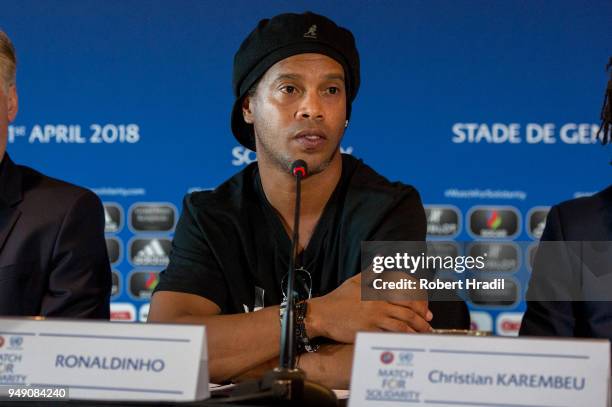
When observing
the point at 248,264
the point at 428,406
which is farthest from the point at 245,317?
the point at 428,406

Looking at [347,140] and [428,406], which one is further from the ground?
[347,140]

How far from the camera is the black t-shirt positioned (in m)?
1.96

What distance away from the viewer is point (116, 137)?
3.15 meters

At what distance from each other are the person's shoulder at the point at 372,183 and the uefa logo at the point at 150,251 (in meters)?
1.21

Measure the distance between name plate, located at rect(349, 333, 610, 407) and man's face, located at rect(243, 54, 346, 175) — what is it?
84 centimetres

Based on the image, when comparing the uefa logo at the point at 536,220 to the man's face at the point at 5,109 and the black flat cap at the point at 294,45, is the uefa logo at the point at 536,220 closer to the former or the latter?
the black flat cap at the point at 294,45

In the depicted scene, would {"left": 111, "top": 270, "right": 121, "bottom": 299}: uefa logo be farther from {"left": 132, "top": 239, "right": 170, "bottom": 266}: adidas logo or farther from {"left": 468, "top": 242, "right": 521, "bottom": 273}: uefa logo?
{"left": 468, "top": 242, "right": 521, "bottom": 273}: uefa logo

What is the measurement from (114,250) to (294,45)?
4.95 ft

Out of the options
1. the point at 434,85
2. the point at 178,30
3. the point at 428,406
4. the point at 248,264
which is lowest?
the point at 428,406

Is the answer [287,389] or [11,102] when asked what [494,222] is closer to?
[11,102]

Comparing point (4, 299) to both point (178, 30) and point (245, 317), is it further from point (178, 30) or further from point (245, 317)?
point (178, 30)

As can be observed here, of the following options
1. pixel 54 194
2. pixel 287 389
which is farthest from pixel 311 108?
pixel 287 389

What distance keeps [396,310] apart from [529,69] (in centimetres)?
150

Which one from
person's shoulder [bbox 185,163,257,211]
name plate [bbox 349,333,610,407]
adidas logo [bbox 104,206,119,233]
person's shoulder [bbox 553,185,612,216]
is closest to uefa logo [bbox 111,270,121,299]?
adidas logo [bbox 104,206,119,233]
